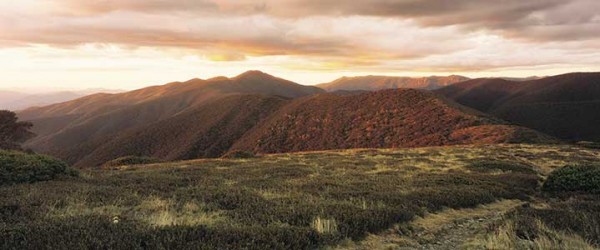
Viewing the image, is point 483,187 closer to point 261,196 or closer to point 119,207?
point 261,196

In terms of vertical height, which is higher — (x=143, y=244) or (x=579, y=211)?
(x=143, y=244)

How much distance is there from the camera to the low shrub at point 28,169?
15.7 m

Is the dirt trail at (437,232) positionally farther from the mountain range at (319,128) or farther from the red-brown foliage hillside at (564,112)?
the red-brown foliage hillside at (564,112)

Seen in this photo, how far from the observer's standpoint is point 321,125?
112m

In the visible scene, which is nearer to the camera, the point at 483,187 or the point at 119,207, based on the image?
the point at 119,207

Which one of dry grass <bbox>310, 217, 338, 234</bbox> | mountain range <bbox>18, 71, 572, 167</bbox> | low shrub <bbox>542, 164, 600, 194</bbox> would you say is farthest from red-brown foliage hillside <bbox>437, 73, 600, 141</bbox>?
dry grass <bbox>310, 217, 338, 234</bbox>

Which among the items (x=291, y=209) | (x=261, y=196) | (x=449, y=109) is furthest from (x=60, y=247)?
(x=449, y=109)

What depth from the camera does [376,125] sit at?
97.9 meters

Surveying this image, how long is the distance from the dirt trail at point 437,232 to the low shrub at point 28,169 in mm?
14378

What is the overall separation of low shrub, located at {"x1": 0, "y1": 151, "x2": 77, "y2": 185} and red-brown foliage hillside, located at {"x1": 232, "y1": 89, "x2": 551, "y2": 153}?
52485mm

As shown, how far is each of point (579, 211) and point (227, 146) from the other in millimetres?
116495

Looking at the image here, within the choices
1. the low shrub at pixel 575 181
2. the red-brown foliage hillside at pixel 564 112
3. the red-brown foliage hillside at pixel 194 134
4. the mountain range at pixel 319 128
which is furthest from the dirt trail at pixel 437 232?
the red-brown foliage hillside at pixel 564 112

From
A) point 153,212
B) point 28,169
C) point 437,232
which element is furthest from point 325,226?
point 28,169

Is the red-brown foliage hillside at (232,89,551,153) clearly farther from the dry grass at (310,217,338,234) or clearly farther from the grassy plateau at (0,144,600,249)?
the dry grass at (310,217,338,234)
